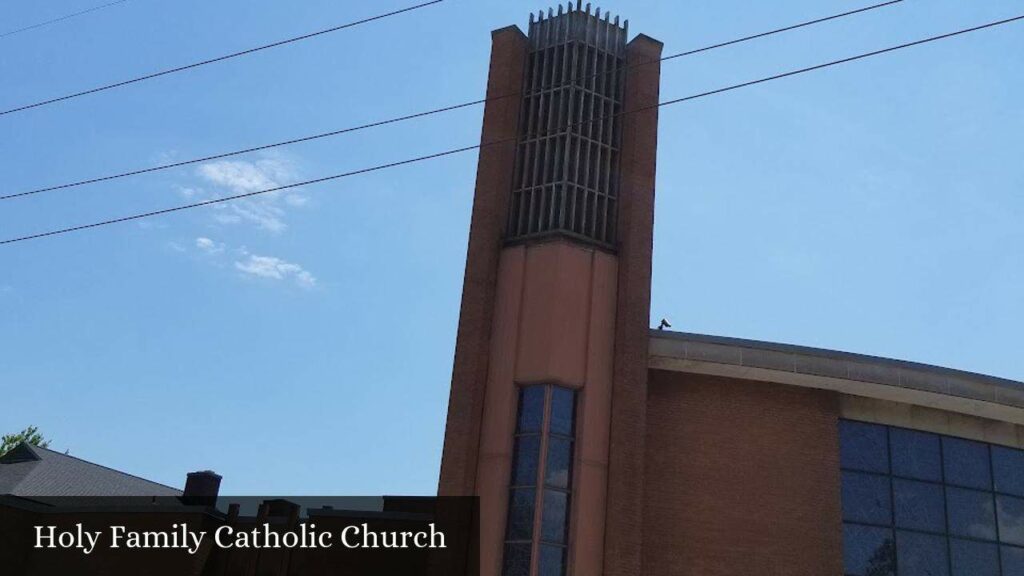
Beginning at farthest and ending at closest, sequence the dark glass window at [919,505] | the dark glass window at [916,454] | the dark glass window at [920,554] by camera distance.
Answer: the dark glass window at [916,454] → the dark glass window at [919,505] → the dark glass window at [920,554]

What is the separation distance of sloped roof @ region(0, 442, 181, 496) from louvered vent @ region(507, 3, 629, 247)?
17189 mm

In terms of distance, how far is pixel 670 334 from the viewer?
20625mm

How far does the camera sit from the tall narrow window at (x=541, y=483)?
18.2 metres

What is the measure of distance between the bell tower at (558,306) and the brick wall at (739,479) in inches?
40.6

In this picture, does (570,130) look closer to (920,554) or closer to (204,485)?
(920,554)

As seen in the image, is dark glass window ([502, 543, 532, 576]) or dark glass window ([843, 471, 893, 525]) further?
dark glass window ([843, 471, 893, 525])

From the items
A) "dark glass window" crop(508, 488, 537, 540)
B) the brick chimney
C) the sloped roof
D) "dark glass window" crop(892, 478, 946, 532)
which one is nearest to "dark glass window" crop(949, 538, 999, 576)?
"dark glass window" crop(892, 478, 946, 532)

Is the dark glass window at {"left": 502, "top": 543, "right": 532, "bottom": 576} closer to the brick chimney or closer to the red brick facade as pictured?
the red brick facade

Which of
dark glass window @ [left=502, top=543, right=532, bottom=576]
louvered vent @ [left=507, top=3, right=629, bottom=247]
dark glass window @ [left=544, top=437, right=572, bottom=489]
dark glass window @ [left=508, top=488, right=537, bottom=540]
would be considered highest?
louvered vent @ [left=507, top=3, right=629, bottom=247]

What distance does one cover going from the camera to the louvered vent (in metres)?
21.3

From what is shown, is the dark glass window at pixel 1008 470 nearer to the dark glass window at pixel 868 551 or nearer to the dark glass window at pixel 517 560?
the dark glass window at pixel 868 551

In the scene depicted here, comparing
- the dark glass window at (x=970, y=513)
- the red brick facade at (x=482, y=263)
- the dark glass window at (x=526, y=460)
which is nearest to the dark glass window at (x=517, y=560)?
the dark glass window at (x=526, y=460)

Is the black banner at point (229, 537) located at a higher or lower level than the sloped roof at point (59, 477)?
lower

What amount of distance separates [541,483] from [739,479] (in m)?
4.48
